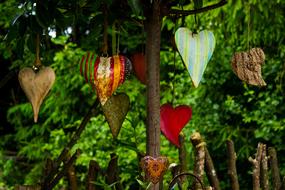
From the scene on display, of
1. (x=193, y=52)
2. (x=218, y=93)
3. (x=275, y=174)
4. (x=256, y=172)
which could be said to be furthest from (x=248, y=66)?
(x=218, y=93)

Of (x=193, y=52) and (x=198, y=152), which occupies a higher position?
(x=193, y=52)

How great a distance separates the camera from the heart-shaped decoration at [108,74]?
102 centimetres

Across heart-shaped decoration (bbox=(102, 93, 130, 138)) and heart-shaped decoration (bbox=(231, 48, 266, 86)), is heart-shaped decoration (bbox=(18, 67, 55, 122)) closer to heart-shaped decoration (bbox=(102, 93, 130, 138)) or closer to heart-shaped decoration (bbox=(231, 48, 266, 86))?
heart-shaped decoration (bbox=(102, 93, 130, 138))

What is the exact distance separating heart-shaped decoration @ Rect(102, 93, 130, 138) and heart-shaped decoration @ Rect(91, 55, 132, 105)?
4 cm

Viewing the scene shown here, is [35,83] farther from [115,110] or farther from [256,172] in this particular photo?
[256,172]

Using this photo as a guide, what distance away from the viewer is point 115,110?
108cm

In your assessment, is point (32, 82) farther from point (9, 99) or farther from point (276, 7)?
point (9, 99)

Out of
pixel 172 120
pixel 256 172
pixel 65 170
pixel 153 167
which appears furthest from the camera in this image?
pixel 65 170

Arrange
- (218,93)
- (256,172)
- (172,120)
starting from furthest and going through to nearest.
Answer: (218,93)
(256,172)
(172,120)

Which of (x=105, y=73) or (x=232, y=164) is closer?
(x=105, y=73)

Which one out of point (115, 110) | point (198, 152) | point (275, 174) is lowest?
point (275, 174)

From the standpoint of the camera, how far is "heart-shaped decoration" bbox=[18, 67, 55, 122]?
1096 millimetres

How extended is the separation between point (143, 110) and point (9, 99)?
1.63m

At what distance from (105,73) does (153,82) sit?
0.10 meters
